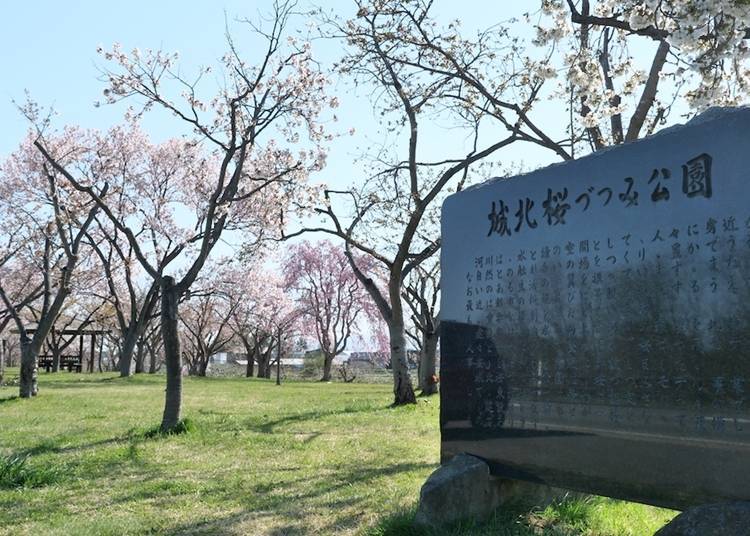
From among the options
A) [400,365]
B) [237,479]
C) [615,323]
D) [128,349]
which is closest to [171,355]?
[237,479]

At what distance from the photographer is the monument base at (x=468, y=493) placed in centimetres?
475

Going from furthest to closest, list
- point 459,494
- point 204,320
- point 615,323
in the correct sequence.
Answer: point 204,320, point 459,494, point 615,323

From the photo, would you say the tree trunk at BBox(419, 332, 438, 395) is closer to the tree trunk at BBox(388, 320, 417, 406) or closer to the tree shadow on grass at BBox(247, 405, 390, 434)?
the tree trunk at BBox(388, 320, 417, 406)

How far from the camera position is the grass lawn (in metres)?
5.19

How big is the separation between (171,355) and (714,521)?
8072 mm

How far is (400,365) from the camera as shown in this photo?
48.8ft

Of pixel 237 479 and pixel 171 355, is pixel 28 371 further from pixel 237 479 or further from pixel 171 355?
pixel 237 479

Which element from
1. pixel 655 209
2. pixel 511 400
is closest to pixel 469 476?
pixel 511 400

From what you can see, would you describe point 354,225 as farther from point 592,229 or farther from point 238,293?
point 238,293

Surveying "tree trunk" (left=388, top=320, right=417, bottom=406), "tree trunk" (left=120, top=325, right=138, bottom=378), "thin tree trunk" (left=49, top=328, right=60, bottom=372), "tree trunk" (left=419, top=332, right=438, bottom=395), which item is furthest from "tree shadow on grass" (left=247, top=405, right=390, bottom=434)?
"thin tree trunk" (left=49, top=328, right=60, bottom=372)

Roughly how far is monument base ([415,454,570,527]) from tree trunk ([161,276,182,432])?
581 centimetres

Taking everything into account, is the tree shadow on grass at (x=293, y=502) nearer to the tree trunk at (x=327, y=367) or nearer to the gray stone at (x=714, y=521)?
the gray stone at (x=714, y=521)

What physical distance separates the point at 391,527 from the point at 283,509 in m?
1.31

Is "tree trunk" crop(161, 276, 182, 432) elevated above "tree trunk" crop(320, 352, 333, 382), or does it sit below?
above
